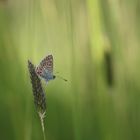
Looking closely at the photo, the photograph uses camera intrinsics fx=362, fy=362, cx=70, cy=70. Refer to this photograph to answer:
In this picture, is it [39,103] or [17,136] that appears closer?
[39,103]

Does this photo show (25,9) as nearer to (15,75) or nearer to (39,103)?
(15,75)

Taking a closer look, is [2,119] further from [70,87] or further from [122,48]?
[122,48]

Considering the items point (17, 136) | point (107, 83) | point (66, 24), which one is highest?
point (66, 24)

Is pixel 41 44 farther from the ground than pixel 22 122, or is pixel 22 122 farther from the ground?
pixel 41 44

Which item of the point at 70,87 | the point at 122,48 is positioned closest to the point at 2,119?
the point at 70,87

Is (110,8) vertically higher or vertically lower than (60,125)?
higher

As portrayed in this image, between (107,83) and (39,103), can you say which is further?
(107,83)

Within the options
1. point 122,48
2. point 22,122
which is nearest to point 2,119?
point 22,122
